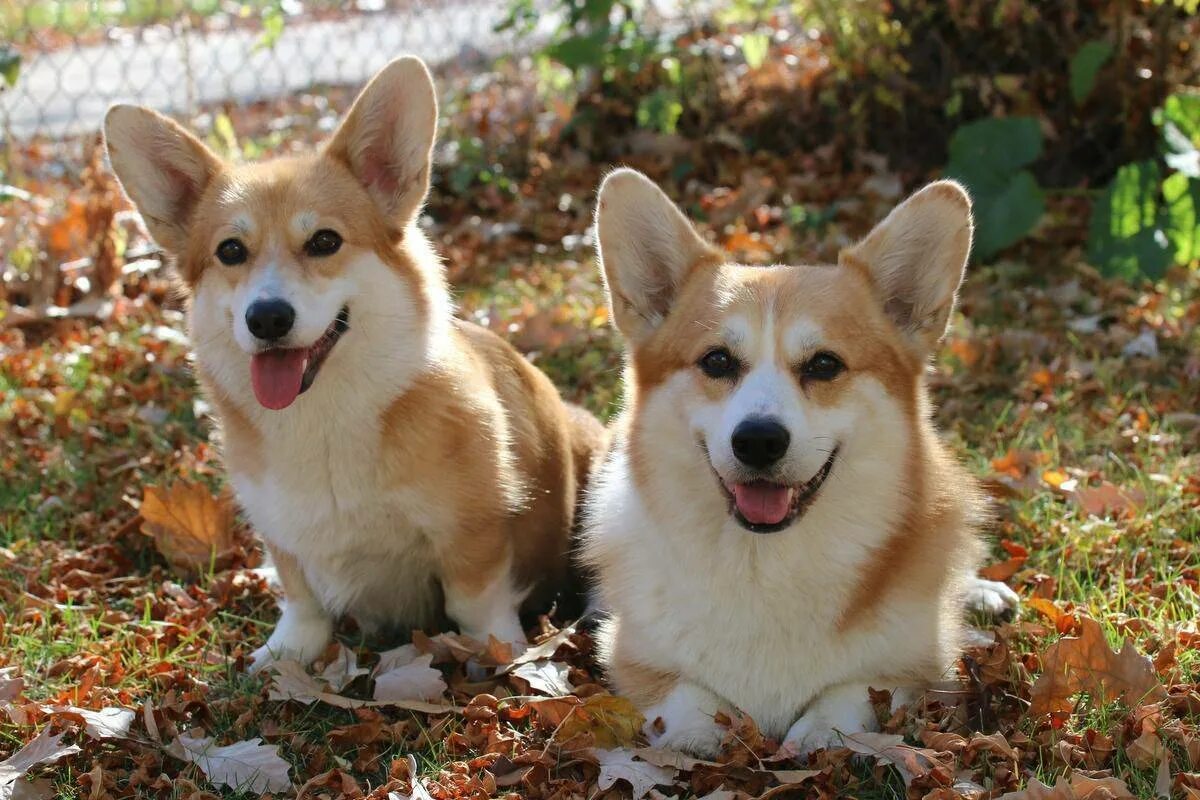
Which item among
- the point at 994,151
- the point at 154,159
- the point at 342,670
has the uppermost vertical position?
the point at 154,159

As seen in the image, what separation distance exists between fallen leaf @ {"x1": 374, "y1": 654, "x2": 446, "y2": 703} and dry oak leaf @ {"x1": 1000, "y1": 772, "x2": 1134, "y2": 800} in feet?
4.32

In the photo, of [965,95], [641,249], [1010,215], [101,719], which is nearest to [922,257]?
[641,249]

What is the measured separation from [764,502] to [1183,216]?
3.30 m

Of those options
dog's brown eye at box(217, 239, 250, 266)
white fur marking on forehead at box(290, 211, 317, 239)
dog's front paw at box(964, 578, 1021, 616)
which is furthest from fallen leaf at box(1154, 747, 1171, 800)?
dog's brown eye at box(217, 239, 250, 266)

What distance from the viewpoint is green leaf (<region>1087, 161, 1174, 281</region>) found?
498 cm

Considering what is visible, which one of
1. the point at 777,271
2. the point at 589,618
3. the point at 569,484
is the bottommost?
the point at 589,618

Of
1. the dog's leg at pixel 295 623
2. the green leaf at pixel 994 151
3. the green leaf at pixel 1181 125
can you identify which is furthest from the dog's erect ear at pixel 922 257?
the green leaf at pixel 994 151

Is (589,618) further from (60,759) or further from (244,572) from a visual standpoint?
(60,759)

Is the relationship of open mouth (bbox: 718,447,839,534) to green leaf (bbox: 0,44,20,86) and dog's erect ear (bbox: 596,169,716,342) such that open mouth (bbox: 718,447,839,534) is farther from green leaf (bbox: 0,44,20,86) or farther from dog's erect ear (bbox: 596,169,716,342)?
green leaf (bbox: 0,44,20,86)

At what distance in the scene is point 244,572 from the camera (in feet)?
12.2

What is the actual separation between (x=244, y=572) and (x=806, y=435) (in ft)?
6.34

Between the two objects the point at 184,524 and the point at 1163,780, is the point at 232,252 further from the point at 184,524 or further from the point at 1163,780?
the point at 1163,780

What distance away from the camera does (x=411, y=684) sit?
3.00 metres

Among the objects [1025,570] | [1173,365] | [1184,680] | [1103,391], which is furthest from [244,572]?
[1173,365]
